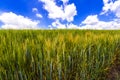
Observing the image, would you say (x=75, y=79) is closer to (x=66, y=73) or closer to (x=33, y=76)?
(x=66, y=73)

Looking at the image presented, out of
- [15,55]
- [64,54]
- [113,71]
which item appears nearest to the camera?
[15,55]

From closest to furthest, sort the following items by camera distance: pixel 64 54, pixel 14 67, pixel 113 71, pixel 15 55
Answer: pixel 14 67
pixel 15 55
pixel 64 54
pixel 113 71

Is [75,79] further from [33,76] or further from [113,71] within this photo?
[113,71]

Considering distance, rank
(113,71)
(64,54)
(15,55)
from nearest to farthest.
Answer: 1. (15,55)
2. (64,54)
3. (113,71)

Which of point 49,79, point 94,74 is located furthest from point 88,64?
point 49,79

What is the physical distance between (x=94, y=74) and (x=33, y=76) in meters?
0.63

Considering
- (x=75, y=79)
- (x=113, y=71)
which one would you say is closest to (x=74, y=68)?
(x=75, y=79)

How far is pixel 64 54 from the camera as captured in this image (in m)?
1.87

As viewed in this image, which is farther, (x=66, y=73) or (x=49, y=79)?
(x=66, y=73)

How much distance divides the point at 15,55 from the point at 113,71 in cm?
136

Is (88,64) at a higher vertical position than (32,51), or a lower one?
lower

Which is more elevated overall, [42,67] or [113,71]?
[42,67]

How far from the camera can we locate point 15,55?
172 cm

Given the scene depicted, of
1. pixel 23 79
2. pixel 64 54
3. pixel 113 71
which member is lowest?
pixel 113 71
